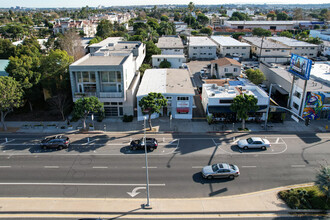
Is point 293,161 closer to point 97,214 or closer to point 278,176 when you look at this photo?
point 278,176

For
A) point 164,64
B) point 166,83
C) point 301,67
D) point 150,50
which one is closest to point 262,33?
point 150,50

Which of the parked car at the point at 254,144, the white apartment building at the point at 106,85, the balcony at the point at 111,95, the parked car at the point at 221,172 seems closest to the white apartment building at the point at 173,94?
the white apartment building at the point at 106,85

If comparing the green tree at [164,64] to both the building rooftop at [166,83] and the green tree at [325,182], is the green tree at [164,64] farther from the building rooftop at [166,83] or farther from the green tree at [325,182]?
the green tree at [325,182]

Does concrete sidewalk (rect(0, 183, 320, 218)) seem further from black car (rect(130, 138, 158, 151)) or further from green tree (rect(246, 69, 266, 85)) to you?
green tree (rect(246, 69, 266, 85))

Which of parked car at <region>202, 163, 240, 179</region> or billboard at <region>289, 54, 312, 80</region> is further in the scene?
billboard at <region>289, 54, 312, 80</region>

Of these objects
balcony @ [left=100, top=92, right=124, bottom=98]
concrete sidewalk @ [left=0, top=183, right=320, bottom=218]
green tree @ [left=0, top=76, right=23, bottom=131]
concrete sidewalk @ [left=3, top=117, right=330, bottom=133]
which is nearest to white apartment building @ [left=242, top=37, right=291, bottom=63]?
concrete sidewalk @ [left=3, top=117, right=330, bottom=133]

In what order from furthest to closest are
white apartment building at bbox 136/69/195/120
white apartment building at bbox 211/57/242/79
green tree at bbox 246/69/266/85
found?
white apartment building at bbox 211/57/242/79 < green tree at bbox 246/69/266/85 < white apartment building at bbox 136/69/195/120
